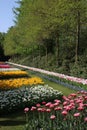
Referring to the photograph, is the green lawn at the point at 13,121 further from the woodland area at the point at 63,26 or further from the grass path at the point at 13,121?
the woodland area at the point at 63,26

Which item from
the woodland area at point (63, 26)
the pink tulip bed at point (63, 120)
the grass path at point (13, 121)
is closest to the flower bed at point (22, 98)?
the grass path at point (13, 121)

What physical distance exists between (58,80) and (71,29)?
26.4ft

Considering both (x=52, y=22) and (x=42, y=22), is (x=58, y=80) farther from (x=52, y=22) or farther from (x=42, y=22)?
(x=42, y=22)

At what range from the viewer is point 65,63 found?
27.7 metres

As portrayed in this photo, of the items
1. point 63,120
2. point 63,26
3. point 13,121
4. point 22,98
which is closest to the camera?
point 63,120

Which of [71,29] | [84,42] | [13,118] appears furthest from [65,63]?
[13,118]

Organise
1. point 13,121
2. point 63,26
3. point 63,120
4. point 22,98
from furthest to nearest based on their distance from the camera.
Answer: point 63,26 < point 22,98 < point 13,121 < point 63,120

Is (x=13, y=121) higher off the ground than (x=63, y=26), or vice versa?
(x=63, y=26)

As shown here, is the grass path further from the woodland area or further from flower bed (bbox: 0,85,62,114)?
the woodland area

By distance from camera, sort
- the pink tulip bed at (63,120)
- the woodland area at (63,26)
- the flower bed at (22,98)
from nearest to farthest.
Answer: the pink tulip bed at (63,120), the flower bed at (22,98), the woodland area at (63,26)

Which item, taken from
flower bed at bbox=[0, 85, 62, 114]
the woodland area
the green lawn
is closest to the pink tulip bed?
the green lawn

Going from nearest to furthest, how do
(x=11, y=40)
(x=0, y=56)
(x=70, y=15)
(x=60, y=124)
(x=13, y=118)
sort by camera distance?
(x=60, y=124)
(x=13, y=118)
(x=70, y=15)
(x=11, y=40)
(x=0, y=56)

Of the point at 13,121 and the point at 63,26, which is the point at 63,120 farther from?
the point at 63,26

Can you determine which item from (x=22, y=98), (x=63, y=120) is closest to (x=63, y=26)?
(x=22, y=98)
